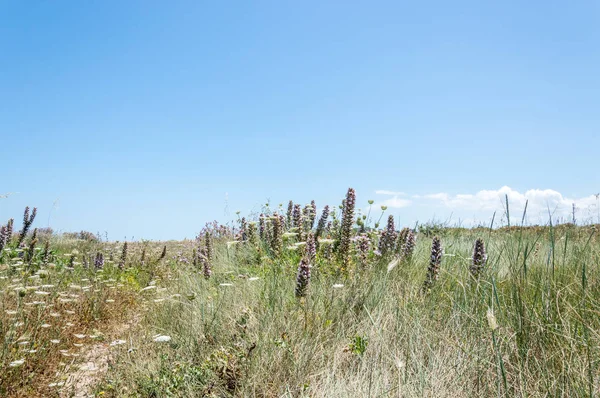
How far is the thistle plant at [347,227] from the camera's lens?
4.66 meters

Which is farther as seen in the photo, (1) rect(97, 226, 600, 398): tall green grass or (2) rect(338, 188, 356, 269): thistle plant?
(2) rect(338, 188, 356, 269): thistle plant

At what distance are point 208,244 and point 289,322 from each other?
4.79m

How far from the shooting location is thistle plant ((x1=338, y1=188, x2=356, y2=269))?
4.66 metres

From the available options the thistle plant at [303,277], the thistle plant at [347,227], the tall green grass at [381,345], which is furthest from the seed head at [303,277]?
the thistle plant at [347,227]

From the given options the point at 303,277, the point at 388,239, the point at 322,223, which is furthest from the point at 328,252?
the point at 303,277

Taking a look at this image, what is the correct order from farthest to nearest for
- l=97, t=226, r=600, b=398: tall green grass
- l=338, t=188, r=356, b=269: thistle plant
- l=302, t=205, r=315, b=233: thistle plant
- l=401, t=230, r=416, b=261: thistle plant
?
l=302, t=205, r=315, b=233: thistle plant → l=401, t=230, r=416, b=261: thistle plant → l=338, t=188, r=356, b=269: thistle plant → l=97, t=226, r=600, b=398: tall green grass

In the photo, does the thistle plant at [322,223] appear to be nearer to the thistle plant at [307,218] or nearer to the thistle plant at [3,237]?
the thistle plant at [307,218]

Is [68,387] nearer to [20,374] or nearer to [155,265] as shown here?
[20,374]

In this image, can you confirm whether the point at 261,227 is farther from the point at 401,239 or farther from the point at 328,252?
the point at 401,239

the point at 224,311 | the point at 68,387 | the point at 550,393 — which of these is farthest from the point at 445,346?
the point at 68,387

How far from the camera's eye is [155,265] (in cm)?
918

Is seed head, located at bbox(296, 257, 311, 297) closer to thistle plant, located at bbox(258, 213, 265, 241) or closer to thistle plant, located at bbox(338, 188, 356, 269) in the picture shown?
thistle plant, located at bbox(338, 188, 356, 269)

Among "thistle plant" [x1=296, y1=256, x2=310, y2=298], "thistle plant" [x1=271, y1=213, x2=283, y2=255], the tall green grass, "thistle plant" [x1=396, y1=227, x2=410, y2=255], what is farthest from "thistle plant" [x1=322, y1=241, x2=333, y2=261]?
"thistle plant" [x1=296, y1=256, x2=310, y2=298]

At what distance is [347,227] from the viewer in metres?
4.78
